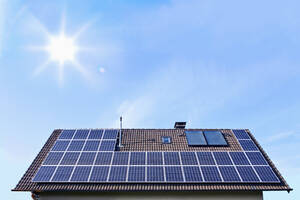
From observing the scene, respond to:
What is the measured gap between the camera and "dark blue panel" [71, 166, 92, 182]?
40.7 feet

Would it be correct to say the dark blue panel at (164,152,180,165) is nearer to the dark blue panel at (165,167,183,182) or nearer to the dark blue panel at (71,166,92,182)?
the dark blue panel at (165,167,183,182)

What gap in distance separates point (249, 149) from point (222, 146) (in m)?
2.00

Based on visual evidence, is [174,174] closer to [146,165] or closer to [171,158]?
[171,158]

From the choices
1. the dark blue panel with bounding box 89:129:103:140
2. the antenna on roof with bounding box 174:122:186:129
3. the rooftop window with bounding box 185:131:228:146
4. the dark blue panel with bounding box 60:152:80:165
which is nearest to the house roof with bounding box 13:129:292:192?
the rooftop window with bounding box 185:131:228:146

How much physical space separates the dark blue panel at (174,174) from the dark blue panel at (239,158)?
4.25m

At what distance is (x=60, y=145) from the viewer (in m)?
15.4

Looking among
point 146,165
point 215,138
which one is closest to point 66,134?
point 146,165

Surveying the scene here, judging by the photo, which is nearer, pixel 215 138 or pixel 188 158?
pixel 188 158

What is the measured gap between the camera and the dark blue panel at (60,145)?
15.0 metres

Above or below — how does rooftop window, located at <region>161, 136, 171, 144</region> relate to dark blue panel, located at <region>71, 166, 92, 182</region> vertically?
above

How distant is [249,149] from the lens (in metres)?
15.2

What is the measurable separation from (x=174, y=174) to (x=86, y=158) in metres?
6.43

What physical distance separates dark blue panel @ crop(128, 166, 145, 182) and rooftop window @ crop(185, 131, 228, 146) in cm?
491

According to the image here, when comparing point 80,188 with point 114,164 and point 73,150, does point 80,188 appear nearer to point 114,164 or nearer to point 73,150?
point 114,164
